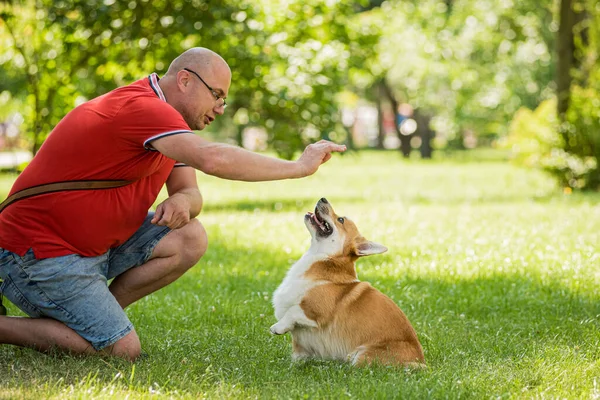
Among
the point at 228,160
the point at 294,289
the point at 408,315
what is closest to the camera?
the point at 228,160

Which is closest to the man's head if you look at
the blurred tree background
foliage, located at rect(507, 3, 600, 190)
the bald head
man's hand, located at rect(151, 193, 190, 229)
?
the bald head

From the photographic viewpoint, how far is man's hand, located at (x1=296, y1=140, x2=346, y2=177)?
3.90m

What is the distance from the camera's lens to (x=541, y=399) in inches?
148

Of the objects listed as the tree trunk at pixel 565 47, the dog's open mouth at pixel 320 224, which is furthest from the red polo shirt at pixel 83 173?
the tree trunk at pixel 565 47

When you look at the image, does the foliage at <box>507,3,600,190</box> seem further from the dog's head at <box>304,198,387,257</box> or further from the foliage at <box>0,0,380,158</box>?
the dog's head at <box>304,198,387,257</box>

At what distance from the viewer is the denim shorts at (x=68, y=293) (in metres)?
4.17

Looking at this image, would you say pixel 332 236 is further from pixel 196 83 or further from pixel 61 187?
pixel 61 187

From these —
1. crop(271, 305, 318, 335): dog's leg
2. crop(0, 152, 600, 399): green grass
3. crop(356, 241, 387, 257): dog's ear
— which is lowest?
crop(0, 152, 600, 399): green grass

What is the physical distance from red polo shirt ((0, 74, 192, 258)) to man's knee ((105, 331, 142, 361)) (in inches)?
19.4

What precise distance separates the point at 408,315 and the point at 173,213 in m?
2.19

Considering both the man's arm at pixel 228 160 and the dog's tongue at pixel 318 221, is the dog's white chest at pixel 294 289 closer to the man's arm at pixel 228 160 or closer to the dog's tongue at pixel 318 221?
the dog's tongue at pixel 318 221

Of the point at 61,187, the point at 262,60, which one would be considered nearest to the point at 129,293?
the point at 61,187

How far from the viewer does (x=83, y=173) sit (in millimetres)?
4156

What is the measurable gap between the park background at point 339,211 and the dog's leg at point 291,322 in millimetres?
209
